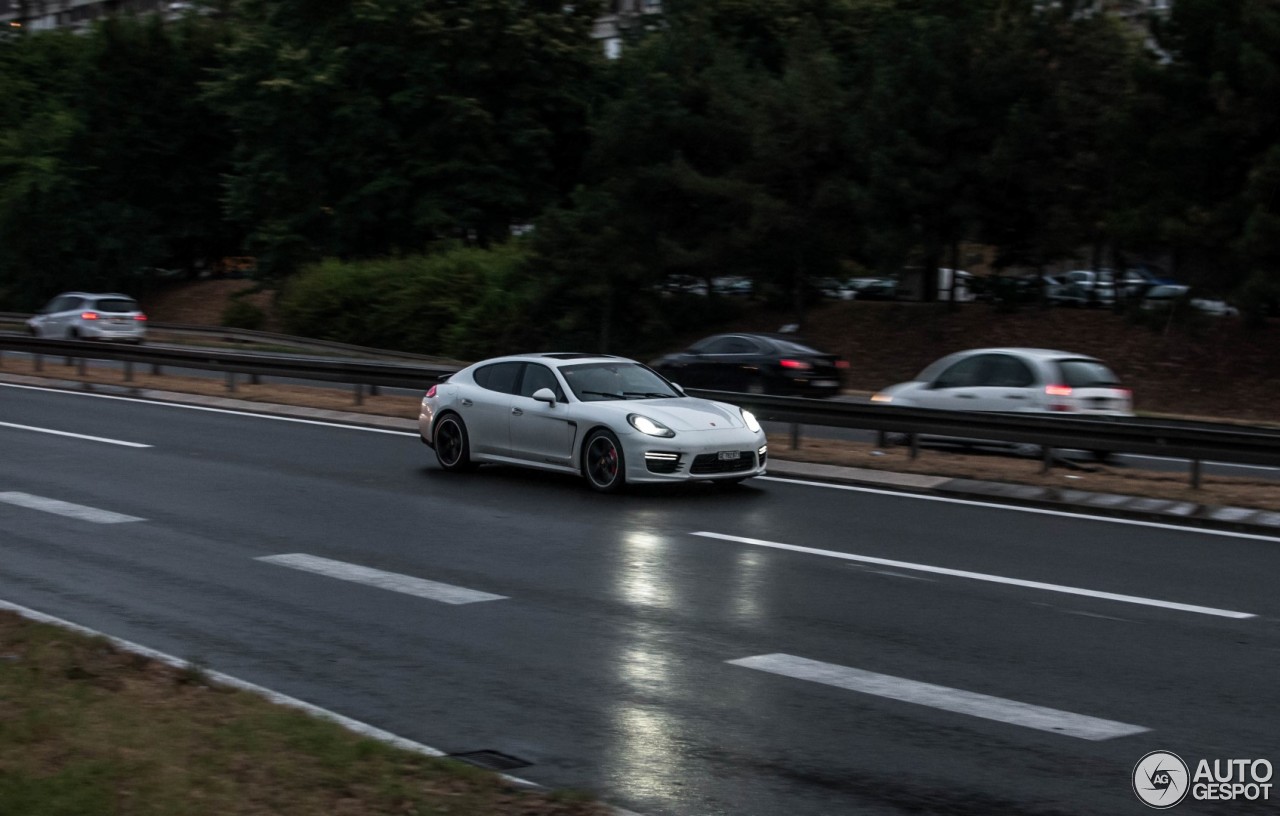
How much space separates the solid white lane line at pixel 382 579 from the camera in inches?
381

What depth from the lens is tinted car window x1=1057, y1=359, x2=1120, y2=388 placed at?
722 inches

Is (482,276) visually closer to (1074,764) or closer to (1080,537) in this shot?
A: (1080,537)

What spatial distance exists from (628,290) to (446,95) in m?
10.3

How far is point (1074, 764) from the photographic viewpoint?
614cm

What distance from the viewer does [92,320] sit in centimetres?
4088

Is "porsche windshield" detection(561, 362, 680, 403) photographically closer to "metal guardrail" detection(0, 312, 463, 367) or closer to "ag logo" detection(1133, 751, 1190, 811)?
"ag logo" detection(1133, 751, 1190, 811)

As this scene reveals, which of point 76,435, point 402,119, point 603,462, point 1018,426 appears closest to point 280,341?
point 402,119

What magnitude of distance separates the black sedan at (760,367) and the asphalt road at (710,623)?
12.4 m

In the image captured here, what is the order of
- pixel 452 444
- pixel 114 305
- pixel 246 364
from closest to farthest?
pixel 452 444, pixel 246 364, pixel 114 305

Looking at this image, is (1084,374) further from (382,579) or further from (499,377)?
(382,579)

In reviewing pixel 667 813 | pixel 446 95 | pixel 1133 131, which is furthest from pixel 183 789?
pixel 446 95

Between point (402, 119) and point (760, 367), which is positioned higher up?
point (402, 119)

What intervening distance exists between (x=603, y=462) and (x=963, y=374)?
6542 mm

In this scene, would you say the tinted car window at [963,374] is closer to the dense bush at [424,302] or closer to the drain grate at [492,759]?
the drain grate at [492,759]
